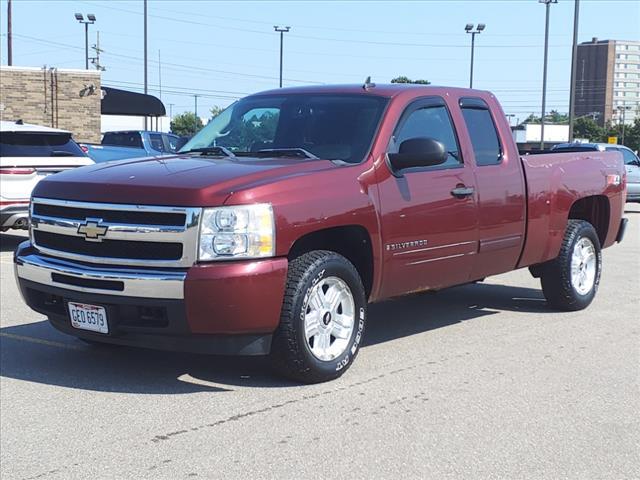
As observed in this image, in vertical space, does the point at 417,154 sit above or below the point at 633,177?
above

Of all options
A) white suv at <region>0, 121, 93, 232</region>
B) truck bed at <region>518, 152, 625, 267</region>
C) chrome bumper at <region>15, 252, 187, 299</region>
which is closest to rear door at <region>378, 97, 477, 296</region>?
truck bed at <region>518, 152, 625, 267</region>

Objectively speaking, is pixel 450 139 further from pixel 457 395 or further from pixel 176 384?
pixel 176 384

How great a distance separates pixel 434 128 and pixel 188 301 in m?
2.72

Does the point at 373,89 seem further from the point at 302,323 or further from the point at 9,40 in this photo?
the point at 9,40

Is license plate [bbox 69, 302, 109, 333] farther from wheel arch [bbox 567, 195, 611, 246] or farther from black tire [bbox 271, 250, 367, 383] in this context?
wheel arch [bbox 567, 195, 611, 246]

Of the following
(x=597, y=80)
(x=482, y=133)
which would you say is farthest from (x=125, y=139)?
(x=597, y=80)

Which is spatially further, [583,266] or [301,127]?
[583,266]

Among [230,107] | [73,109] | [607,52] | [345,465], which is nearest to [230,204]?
[345,465]

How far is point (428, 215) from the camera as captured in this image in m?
6.16

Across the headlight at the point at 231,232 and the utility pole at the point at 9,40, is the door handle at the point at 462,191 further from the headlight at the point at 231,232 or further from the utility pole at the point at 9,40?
the utility pole at the point at 9,40

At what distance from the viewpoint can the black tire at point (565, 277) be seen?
7.92 metres

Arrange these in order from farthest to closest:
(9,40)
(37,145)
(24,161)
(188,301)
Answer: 1. (9,40)
2. (37,145)
3. (24,161)
4. (188,301)

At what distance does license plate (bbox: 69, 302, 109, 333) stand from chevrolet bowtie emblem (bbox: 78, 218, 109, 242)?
1.40 feet

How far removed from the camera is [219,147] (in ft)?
21.2
